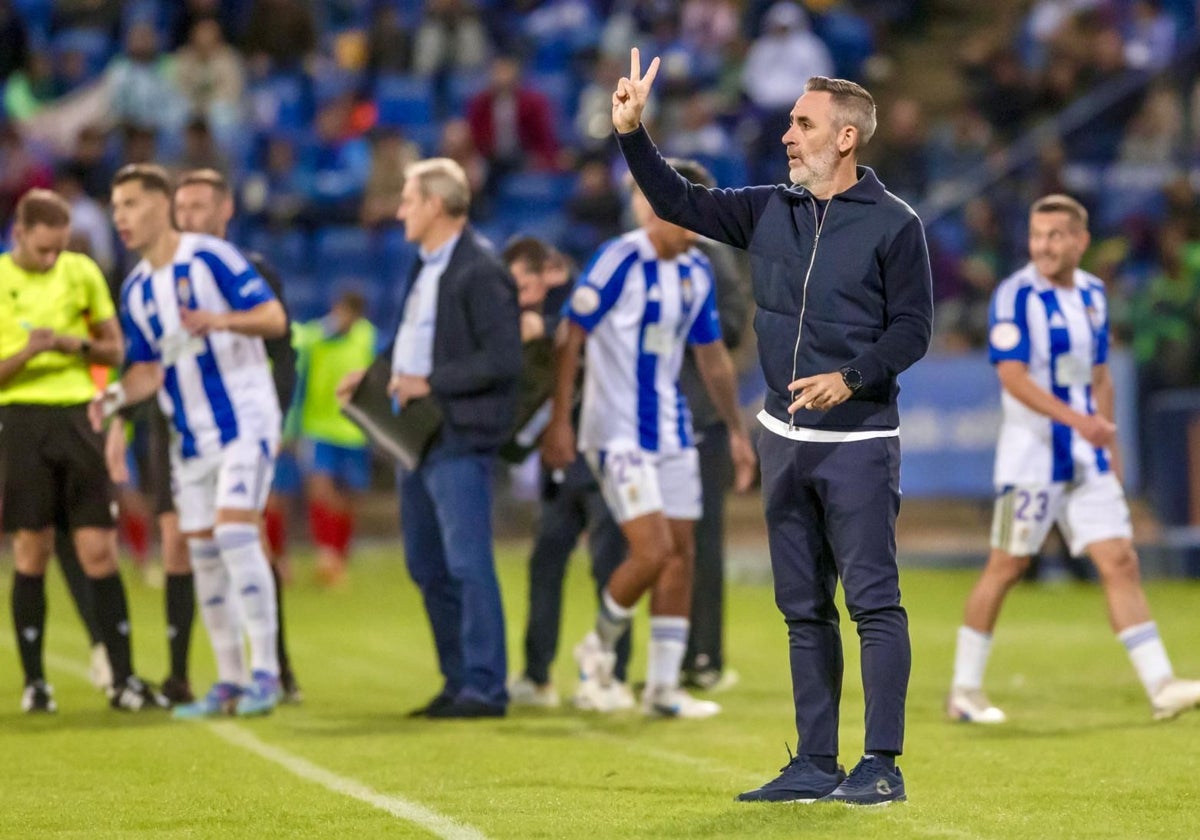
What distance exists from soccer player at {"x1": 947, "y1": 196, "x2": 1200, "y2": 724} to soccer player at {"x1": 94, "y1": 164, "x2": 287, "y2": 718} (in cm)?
321

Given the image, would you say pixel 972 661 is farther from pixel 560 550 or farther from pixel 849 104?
pixel 849 104

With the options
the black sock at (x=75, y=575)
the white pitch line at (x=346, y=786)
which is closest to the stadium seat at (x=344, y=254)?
the black sock at (x=75, y=575)

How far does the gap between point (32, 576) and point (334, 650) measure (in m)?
2.85

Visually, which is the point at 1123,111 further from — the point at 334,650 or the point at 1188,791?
the point at 1188,791

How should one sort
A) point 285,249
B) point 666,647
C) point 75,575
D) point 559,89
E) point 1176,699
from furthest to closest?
point 559,89 < point 285,249 < point 75,575 < point 666,647 < point 1176,699

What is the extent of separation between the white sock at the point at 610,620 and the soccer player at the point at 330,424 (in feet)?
22.4

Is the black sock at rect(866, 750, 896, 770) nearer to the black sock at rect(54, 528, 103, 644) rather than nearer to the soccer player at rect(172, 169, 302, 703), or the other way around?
the soccer player at rect(172, 169, 302, 703)

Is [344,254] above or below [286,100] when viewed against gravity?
below

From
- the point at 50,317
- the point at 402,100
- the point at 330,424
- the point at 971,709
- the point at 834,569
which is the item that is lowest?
the point at 971,709

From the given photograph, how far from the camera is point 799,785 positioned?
21.5 feet

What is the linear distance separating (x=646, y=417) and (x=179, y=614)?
2.49 metres

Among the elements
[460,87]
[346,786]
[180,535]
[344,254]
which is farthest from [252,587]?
[460,87]

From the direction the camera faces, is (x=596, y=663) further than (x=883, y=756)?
Yes

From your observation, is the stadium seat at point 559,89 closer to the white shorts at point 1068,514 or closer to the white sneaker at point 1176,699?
the white shorts at point 1068,514
